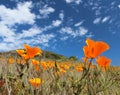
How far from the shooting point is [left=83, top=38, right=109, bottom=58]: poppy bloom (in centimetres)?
193

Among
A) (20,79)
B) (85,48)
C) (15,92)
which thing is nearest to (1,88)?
(15,92)

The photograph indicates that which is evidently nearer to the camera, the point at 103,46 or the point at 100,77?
the point at 103,46

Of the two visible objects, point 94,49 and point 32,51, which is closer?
point 94,49

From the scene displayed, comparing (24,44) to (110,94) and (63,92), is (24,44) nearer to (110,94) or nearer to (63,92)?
(63,92)

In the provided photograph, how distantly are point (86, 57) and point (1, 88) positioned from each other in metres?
1.30

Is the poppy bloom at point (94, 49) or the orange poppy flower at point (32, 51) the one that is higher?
the orange poppy flower at point (32, 51)

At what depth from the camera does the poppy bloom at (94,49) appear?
1930mm

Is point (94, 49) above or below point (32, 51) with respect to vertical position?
below

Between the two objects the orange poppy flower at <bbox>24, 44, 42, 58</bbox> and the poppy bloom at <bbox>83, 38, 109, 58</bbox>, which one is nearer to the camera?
the poppy bloom at <bbox>83, 38, 109, 58</bbox>

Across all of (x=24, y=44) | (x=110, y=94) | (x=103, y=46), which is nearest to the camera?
(x=103, y=46)

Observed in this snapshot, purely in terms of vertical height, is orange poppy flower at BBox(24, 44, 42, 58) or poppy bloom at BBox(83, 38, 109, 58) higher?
orange poppy flower at BBox(24, 44, 42, 58)

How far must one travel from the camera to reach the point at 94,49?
195 centimetres

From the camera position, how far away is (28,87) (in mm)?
2611

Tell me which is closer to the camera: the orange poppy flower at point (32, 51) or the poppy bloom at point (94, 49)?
the poppy bloom at point (94, 49)
